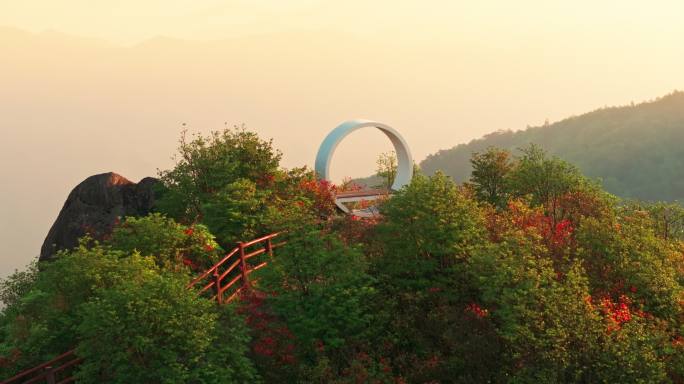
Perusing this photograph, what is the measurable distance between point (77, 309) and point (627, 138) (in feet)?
390

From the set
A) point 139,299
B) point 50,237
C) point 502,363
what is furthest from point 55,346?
point 50,237

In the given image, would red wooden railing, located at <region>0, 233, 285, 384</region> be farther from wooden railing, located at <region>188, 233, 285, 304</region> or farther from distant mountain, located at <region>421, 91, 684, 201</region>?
distant mountain, located at <region>421, 91, 684, 201</region>

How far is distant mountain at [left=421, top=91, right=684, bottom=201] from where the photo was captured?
109 metres

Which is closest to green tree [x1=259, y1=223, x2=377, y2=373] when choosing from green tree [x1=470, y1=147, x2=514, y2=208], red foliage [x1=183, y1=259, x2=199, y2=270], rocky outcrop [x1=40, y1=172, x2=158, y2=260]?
red foliage [x1=183, y1=259, x2=199, y2=270]

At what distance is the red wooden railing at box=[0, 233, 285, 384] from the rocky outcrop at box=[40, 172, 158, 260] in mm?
5862

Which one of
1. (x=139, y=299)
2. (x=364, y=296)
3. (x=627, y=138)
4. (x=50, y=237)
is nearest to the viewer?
(x=139, y=299)

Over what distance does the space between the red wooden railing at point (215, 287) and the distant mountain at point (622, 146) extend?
97061 millimetres

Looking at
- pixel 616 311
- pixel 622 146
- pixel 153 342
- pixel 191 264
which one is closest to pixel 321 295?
pixel 153 342

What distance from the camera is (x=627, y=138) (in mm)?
121625

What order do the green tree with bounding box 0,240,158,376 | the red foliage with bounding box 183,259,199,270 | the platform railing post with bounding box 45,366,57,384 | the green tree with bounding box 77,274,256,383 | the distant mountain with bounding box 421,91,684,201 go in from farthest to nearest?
the distant mountain with bounding box 421,91,684,201
the red foliage with bounding box 183,259,199,270
the green tree with bounding box 0,240,158,376
the green tree with bounding box 77,274,256,383
the platform railing post with bounding box 45,366,57,384

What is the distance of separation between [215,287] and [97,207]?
8.66 m

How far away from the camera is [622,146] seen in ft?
390

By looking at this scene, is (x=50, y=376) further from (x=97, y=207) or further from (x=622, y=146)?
(x=622, y=146)

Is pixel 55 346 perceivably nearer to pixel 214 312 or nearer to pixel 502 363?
pixel 214 312
